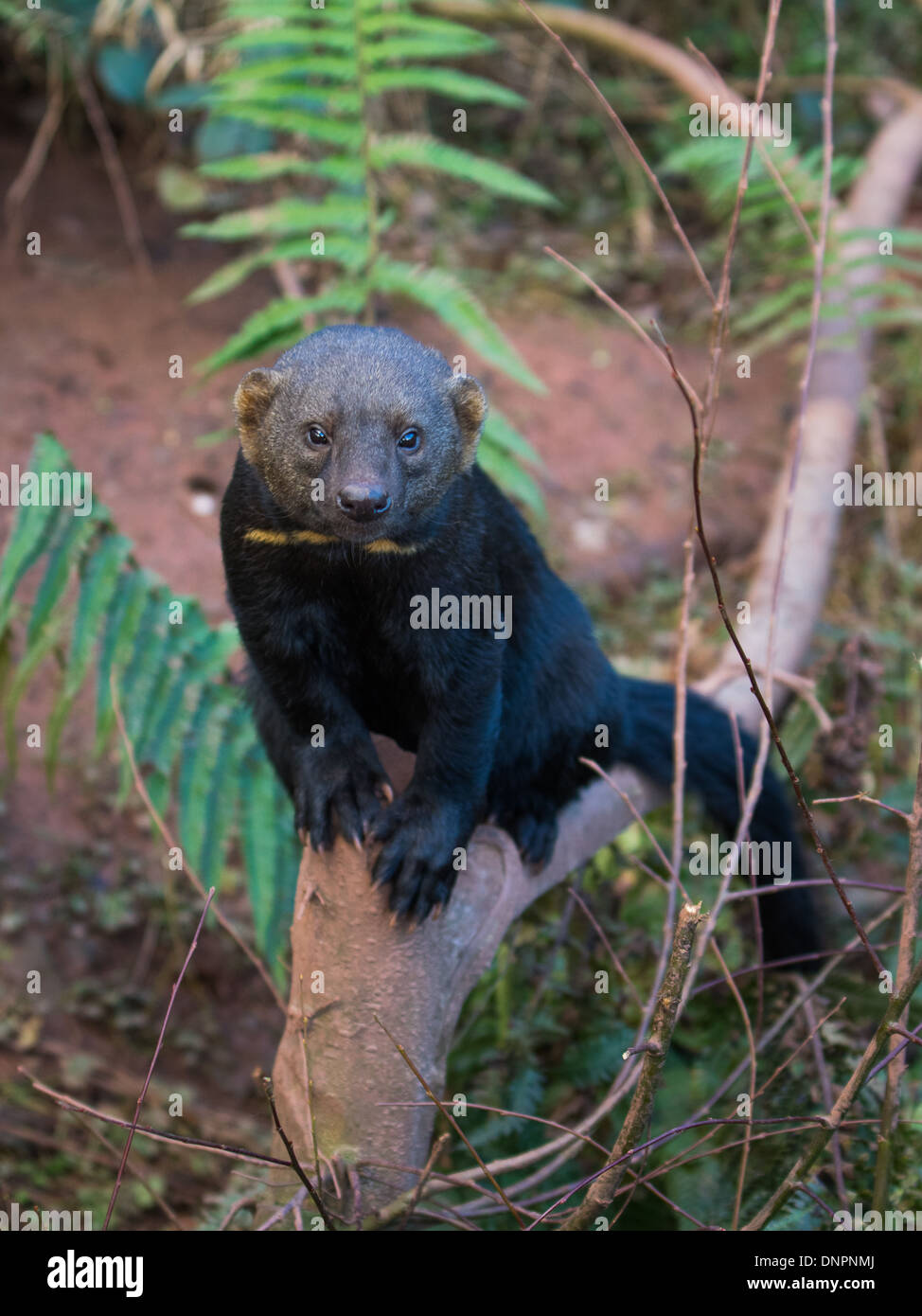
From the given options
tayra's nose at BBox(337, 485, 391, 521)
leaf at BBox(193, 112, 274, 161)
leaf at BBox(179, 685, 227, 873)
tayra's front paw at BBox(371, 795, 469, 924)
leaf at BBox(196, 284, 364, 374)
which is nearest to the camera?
tayra's nose at BBox(337, 485, 391, 521)

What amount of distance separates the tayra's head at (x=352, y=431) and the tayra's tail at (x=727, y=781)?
1335mm

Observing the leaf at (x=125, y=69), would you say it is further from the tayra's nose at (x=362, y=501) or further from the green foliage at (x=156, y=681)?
the tayra's nose at (x=362, y=501)

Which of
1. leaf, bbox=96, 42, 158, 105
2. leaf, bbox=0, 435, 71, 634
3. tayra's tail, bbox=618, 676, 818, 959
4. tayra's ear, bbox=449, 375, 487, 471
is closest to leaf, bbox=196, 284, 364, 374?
leaf, bbox=0, 435, 71, 634

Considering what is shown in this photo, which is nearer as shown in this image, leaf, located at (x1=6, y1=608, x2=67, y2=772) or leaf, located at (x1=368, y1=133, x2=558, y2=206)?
leaf, located at (x1=6, y1=608, x2=67, y2=772)

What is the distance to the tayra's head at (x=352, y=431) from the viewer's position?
8.71 ft

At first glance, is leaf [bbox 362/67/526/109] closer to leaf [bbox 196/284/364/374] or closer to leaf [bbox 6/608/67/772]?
leaf [bbox 196/284/364/374]

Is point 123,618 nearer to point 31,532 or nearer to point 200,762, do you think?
point 31,532

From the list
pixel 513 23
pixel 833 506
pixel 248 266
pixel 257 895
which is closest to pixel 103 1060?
pixel 257 895

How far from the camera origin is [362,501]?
257cm

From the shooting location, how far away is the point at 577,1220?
2463mm

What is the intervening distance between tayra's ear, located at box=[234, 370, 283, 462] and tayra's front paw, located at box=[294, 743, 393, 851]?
2.54 ft

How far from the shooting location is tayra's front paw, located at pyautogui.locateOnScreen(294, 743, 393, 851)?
2.96m
